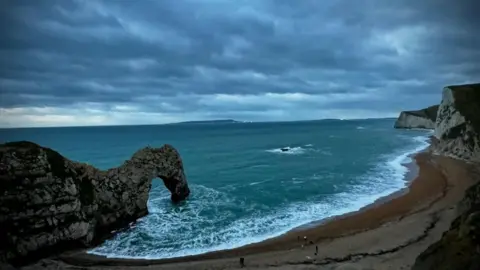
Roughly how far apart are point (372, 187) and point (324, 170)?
47.3 ft

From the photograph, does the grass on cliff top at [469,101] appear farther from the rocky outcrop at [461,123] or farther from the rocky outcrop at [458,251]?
the rocky outcrop at [458,251]

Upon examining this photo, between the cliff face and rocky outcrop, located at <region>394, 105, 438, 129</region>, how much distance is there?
252 feet

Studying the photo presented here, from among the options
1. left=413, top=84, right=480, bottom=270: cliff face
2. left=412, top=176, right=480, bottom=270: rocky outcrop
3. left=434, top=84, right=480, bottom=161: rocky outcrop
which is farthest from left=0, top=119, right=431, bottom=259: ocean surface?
left=412, top=176, right=480, bottom=270: rocky outcrop

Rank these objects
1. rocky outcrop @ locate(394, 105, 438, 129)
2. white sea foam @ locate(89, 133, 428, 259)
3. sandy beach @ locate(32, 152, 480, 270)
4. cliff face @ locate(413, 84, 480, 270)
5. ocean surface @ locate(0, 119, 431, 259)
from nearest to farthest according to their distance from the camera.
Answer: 1. cliff face @ locate(413, 84, 480, 270)
2. sandy beach @ locate(32, 152, 480, 270)
3. white sea foam @ locate(89, 133, 428, 259)
4. ocean surface @ locate(0, 119, 431, 259)
5. rocky outcrop @ locate(394, 105, 438, 129)

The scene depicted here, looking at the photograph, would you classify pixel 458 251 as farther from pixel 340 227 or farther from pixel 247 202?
pixel 247 202

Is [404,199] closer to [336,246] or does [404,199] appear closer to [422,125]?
[336,246]

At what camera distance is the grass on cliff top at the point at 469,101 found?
205 ft

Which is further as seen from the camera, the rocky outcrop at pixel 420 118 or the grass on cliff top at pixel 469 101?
the rocky outcrop at pixel 420 118

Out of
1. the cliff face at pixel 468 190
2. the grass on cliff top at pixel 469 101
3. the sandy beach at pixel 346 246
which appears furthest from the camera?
the grass on cliff top at pixel 469 101

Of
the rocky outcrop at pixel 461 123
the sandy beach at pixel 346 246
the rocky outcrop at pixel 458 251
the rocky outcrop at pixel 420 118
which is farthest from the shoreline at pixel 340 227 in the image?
the rocky outcrop at pixel 420 118

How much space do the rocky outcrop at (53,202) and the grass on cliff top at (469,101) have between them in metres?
56.8

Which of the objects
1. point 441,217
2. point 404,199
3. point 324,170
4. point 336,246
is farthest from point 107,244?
point 324,170

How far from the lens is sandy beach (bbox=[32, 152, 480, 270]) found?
21125 mm

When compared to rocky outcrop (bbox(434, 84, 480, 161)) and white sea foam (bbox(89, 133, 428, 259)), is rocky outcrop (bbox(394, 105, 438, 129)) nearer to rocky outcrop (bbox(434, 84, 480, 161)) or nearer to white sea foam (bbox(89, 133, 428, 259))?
rocky outcrop (bbox(434, 84, 480, 161))
